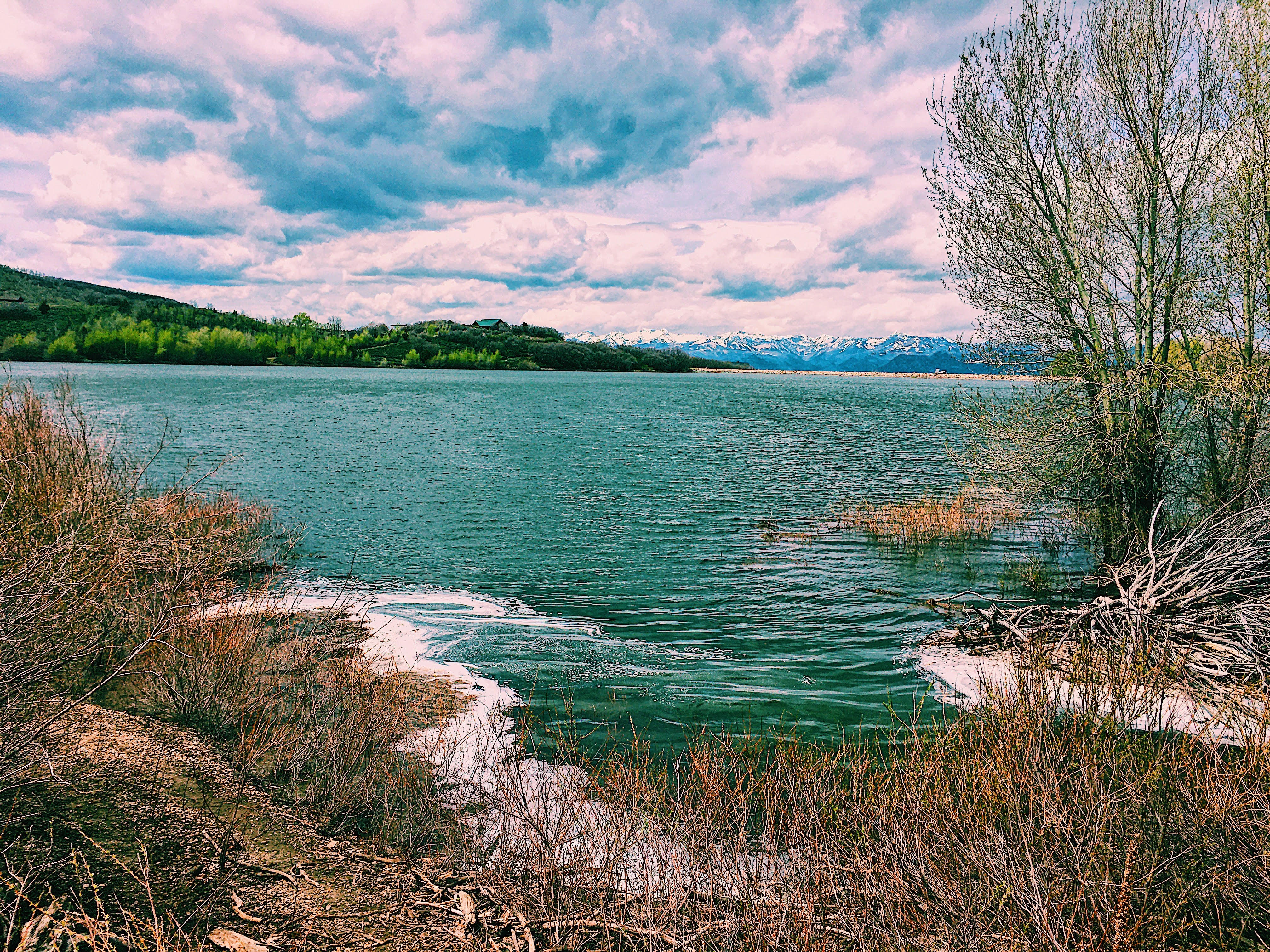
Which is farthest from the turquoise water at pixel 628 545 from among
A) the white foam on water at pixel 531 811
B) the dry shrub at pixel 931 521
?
the dry shrub at pixel 931 521

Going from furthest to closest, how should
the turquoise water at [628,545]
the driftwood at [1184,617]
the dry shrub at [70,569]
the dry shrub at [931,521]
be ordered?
the dry shrub at [931,521], the turquoise water at [628,545], the driftwood at [1184,617], the dry shrub at [70,569]

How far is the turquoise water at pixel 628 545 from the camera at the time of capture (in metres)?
11.2

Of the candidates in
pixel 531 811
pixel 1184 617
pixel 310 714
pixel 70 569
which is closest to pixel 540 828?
pixel 531 811

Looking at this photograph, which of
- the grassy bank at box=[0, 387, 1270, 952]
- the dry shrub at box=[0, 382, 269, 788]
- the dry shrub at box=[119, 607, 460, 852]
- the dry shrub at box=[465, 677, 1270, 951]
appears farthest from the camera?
the dry shrub at box=[119, 607, 460, 852]

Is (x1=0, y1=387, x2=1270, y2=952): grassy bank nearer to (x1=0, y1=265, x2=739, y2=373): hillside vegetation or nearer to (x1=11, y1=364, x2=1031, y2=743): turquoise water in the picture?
(x1=11, y1=364, x2=1031, y2=743): turquoise water

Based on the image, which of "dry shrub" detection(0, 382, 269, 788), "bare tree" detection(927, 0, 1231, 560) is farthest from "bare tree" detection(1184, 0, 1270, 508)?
"dry shrub" detection(0, 382, 269, 788)

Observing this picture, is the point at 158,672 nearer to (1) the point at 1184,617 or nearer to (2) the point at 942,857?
(2) the point at 942,857

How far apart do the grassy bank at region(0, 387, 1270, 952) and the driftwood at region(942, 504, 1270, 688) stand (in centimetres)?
177

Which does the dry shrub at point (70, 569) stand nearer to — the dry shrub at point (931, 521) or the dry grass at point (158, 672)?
the dry grass at point (158, 672)

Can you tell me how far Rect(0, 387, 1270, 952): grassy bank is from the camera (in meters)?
4.09

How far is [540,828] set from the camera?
4.93 m

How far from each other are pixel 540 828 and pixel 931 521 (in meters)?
19.8

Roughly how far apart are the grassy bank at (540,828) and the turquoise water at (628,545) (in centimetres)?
324

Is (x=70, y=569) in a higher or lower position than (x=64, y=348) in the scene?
lower
